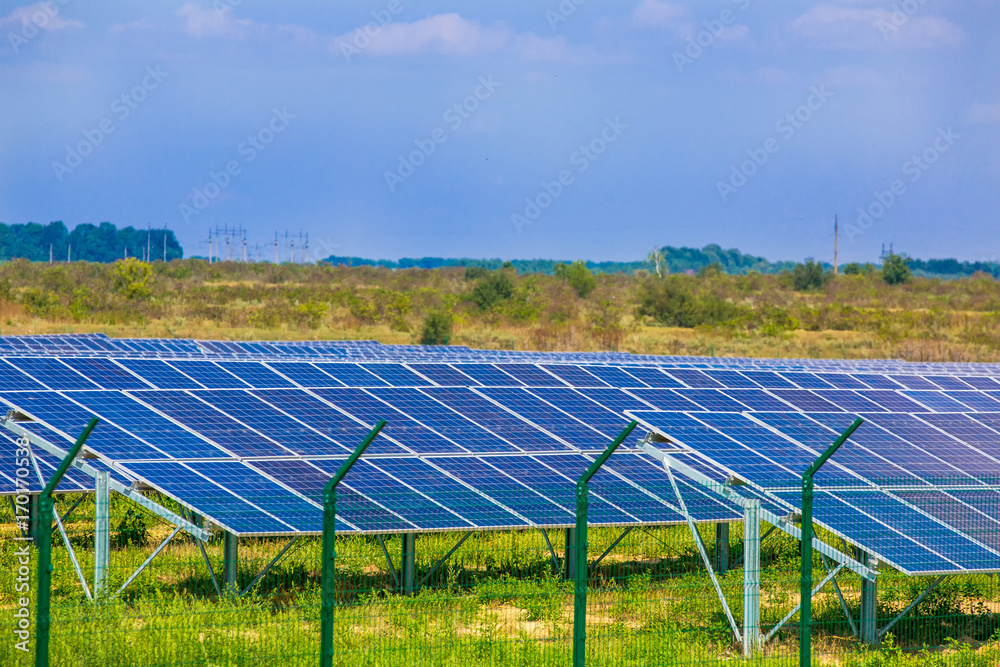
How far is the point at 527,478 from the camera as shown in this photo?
1777cm

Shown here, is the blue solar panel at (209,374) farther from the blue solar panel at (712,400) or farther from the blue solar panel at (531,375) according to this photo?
the blue solar panel at (712,400)

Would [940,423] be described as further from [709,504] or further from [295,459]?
[295,459]

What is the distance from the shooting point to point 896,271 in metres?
109

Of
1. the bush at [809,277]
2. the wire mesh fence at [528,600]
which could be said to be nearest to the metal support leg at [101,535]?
the wire mesh fence at [528,600]

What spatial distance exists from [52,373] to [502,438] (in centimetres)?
744

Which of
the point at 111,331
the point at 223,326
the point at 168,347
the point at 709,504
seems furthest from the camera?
the point at 223,326

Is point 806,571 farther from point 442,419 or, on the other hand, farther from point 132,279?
point 132,279

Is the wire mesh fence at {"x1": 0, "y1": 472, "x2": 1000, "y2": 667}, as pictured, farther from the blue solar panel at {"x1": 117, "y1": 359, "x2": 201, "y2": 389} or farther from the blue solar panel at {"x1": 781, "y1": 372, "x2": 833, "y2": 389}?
the blue solar panel at {"x1": 781, "y1": 372, "x2": 833, "y2": 389}

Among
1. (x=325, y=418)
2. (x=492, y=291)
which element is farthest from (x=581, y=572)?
(x=492, y=291)

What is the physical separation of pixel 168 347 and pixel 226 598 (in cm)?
1945

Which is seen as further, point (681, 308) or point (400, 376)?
point (681, 308)

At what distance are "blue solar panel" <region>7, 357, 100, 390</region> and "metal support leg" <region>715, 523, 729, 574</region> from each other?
10.0 m

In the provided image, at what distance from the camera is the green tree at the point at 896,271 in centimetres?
10825

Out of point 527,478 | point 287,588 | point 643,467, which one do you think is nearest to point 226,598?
point 287,588
